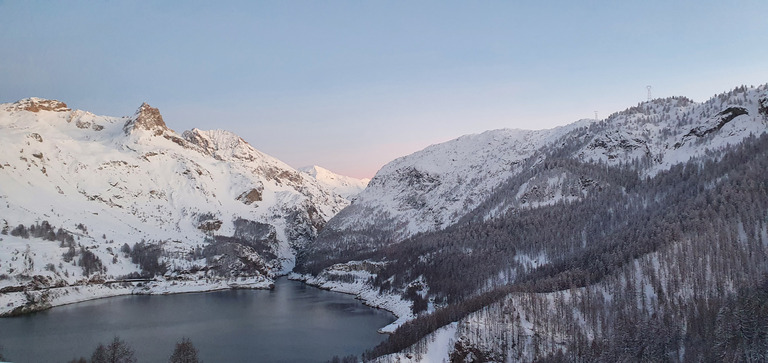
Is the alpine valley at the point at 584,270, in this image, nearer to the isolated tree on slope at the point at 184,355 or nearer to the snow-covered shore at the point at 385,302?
the snow-covered shore at the point at 385,302

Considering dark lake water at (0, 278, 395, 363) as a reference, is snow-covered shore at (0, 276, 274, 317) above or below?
above

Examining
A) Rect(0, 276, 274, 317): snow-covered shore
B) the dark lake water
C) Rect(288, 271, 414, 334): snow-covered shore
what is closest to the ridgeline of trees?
Rect(288, 271, 414, 334): snow-covered shore

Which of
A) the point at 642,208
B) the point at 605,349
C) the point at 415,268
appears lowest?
the point at 605,349

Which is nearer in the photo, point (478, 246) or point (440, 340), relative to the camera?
point (440, 340)

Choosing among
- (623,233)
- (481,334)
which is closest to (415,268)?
(623,233)

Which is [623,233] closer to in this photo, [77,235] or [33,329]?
[33,329]

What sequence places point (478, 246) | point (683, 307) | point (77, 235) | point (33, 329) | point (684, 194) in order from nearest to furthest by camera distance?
point (683, 307), point (33, 329), point (684, 194), point (478, 246), point (77, 235)

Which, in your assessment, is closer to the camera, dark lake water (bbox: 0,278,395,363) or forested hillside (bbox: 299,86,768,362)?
forested hillside (bbox: 299,86,768,362)

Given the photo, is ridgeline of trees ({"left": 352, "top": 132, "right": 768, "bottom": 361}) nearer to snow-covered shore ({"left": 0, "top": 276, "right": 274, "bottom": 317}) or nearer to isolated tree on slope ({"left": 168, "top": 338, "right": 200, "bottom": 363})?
isolated tree on slope ({"left": 168, "top": 338, "right": 200, "bottom": 363})
